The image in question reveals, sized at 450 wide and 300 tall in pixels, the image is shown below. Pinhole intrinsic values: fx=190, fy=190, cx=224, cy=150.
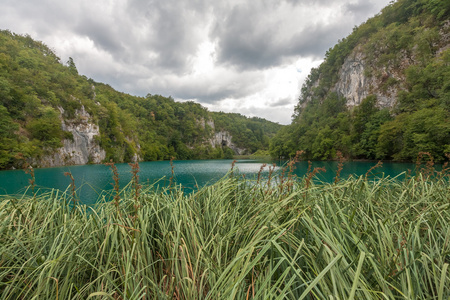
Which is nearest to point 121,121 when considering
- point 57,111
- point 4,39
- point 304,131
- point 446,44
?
point 57,111

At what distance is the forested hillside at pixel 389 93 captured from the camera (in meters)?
21.7

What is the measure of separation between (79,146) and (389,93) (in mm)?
57393

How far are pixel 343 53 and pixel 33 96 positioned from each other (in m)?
67.2

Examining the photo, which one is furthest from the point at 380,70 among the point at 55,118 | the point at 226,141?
the point at 226,141

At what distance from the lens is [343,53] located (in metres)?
49.9

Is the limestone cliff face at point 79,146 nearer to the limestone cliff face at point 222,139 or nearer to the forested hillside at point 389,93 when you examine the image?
the forested hillside at point 389,93

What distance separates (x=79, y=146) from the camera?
3572cm

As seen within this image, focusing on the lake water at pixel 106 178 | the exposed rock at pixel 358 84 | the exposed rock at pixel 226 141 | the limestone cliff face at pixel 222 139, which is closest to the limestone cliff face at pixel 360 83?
the exposed rock at pixel 358 84

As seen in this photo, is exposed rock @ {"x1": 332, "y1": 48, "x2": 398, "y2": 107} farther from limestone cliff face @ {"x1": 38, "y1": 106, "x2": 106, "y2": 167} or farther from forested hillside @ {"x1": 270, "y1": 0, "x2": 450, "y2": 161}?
limestone cliff face @ {"x1": 38, "y1": 106, "x2": 106, "y2": 167}

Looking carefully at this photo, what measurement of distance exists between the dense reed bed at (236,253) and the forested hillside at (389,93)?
84.5 ft

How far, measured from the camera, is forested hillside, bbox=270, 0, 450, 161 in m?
21.7

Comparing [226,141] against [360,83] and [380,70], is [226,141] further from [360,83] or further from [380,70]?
[380,70]

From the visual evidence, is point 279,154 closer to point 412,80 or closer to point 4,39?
point 412,80

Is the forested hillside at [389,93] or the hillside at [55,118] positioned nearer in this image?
the forested hillside at [389,93]
